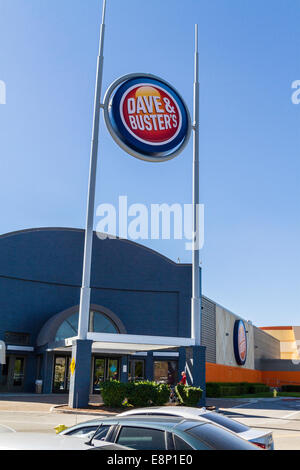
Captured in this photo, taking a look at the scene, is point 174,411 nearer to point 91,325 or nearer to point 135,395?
point 135,395

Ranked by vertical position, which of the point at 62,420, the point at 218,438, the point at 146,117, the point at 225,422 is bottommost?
the point at 62,420

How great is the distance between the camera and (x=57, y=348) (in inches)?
1193

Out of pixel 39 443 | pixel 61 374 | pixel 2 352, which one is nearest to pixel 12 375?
pixel 2 352

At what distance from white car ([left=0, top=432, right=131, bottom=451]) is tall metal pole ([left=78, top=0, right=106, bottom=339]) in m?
17.3

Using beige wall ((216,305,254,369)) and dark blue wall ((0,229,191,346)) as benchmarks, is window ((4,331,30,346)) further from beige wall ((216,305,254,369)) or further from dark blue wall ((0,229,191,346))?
beige wall ((216,305,254,369))

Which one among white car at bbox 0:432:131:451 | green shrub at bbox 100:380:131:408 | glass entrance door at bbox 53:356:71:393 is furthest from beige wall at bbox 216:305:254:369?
white car at bbox 0:432:131:451

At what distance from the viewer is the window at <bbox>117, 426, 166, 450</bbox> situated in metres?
5.52

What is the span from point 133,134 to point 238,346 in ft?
A: 109

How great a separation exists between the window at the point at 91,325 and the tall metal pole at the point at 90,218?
36.6 feet

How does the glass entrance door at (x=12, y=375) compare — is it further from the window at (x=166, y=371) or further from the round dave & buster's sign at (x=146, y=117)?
the round dave & buster's sign at (x=146, y=117)

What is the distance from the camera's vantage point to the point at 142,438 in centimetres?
569

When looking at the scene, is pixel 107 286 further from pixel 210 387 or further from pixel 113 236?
pixel 210 387

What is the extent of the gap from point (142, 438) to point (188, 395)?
1697 centimetres

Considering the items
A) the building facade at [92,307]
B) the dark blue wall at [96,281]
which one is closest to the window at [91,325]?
the building facade at [92,307]
